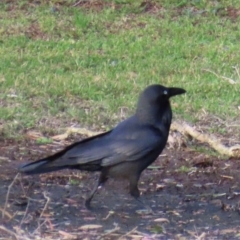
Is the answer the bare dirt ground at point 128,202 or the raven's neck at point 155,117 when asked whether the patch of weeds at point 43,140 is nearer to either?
the bare dirt ground at point 128,202

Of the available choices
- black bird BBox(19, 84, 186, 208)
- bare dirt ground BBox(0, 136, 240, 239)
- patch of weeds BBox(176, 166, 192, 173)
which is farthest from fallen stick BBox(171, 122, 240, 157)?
black bird BBox(19, 84, 186, 208)

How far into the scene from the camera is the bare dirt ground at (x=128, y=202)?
545cm

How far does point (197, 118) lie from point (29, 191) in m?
2.30

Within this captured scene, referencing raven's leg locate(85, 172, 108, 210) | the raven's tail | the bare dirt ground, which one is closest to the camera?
the bare dirt ground

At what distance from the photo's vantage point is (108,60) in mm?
9898

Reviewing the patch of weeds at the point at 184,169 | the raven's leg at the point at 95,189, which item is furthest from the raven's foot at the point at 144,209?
the patch of weeds at the point at 184,169

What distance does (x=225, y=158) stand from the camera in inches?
282

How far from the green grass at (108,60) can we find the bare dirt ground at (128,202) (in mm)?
957

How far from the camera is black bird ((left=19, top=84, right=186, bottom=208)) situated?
5.81 meters

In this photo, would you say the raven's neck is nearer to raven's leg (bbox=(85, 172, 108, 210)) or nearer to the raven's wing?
the raven's wing

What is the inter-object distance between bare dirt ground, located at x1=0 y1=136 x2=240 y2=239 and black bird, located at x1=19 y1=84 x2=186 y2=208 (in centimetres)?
21

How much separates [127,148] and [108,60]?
4.08 m

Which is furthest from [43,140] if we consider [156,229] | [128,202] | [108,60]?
[108,60]

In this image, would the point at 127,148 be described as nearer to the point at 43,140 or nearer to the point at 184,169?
the point at 184,169
